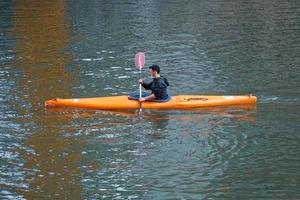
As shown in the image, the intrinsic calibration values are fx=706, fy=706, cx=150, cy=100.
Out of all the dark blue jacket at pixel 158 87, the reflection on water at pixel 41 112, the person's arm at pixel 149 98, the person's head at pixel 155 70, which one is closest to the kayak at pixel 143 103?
the person's arm at pixel 149 98

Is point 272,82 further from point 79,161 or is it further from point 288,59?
point 79,161

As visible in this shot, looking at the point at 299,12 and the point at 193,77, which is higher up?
the point at 299,12

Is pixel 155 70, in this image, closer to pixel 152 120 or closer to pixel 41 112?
pixel 152 120

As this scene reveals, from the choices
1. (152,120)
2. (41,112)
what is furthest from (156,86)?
(41,112)

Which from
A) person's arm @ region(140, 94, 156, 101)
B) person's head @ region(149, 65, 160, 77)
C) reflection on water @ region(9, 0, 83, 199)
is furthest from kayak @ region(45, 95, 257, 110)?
reflection on water @ region(9, 0, 83, 199)

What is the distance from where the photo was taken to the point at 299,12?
40.9 meters

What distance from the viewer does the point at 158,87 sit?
18.2 m

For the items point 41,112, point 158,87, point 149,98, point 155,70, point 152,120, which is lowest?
point 152,120

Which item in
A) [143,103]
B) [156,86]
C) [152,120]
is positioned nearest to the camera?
[152,120]

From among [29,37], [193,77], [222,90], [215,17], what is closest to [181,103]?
A: [222,90]

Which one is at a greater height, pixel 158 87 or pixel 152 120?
pixel 158 87

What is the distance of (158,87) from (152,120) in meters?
1.09

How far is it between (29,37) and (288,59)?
500 inches

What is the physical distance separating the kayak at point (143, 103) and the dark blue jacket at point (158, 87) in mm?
211
